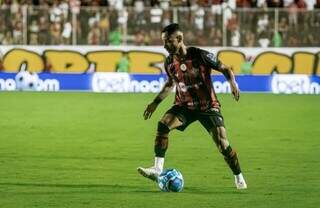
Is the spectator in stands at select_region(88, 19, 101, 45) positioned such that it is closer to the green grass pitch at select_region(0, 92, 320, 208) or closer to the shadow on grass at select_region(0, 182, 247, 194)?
A: the green grass pitch at select_region(0, 92, 320, 208)

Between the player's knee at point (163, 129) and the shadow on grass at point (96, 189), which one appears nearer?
the shadow on grass at point (96, 189)

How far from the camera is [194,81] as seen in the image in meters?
11.9

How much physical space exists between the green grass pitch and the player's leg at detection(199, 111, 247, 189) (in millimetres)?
204

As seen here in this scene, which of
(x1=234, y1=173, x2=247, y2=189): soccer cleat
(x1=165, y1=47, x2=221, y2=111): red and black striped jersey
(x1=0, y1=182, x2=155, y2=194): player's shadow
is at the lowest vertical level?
(x1=0, y1=182, x2=155, y2=194): player's shadow

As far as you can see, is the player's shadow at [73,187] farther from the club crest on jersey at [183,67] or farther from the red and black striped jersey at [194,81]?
the club crest on jersey at [183,67]

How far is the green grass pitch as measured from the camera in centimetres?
1111

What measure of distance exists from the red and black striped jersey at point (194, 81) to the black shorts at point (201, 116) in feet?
0.18

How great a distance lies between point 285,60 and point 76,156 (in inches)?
777

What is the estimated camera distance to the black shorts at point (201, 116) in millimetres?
11812

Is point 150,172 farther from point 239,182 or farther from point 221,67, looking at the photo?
point 221,67

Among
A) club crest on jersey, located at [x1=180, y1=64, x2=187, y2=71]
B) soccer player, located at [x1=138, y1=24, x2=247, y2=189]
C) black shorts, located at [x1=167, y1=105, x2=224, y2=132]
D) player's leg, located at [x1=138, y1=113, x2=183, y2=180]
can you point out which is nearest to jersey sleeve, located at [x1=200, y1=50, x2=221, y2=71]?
soccer player, located at [x1=138, y1=24, x2=247, y2=189]

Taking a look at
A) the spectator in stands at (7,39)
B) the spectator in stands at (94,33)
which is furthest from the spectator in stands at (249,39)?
the spectator in stands at (7,39)

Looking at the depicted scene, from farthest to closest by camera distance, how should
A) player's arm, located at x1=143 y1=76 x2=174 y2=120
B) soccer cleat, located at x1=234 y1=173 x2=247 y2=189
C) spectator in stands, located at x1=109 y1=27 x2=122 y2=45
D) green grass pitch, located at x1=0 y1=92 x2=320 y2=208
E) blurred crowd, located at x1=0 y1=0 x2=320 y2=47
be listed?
spectator in stands, located at x1=109 y1=27 x2=122 y2=45, blurred crowd, located at x1=0 y1=0 x2=320 y2=47, player's arm, located at x1=143 y1=76 x2=174 y2=120, soccer cleat, located at x1=234 y1=173 x2=247 y2=189, green grass pitch, located at x1=0 y1=92 x2=320 y2=208

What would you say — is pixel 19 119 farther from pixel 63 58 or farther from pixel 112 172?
pixel 63 58
